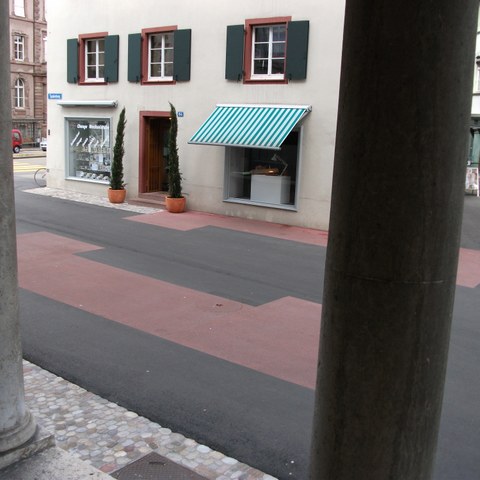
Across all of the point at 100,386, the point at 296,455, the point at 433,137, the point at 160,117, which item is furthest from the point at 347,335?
the point at 160,117

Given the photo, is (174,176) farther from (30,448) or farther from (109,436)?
(30,448)

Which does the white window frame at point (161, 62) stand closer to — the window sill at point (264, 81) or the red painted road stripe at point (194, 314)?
the window sill at point (264, 81)

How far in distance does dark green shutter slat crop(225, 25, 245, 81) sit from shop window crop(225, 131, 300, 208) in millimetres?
1860

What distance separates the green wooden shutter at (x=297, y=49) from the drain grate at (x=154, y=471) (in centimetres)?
1097

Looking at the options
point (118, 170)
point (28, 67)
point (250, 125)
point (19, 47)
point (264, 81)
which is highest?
point (19, 47)

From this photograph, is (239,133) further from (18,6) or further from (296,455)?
(18,6)

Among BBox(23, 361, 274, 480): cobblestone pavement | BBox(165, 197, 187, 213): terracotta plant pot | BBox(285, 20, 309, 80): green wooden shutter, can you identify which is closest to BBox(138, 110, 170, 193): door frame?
BBox(165, 197, 187, 213): terracotta plant pot

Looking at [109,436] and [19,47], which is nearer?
[109,436]

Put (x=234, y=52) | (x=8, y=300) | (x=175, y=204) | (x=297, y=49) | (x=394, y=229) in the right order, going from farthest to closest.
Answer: (x=175, y=204)
(x=234, y=52)
(x=297, y=49)
(x=8, y=300)
(x=394, y=229)

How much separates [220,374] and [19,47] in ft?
180

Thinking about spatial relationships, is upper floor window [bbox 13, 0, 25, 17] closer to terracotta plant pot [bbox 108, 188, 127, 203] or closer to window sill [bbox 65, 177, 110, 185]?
window sill [bbox 65, 177, 110, 185]

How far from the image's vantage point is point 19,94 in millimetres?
53656

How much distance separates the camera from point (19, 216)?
1439cm

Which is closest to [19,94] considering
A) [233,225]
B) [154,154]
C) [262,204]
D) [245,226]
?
[154,154]
